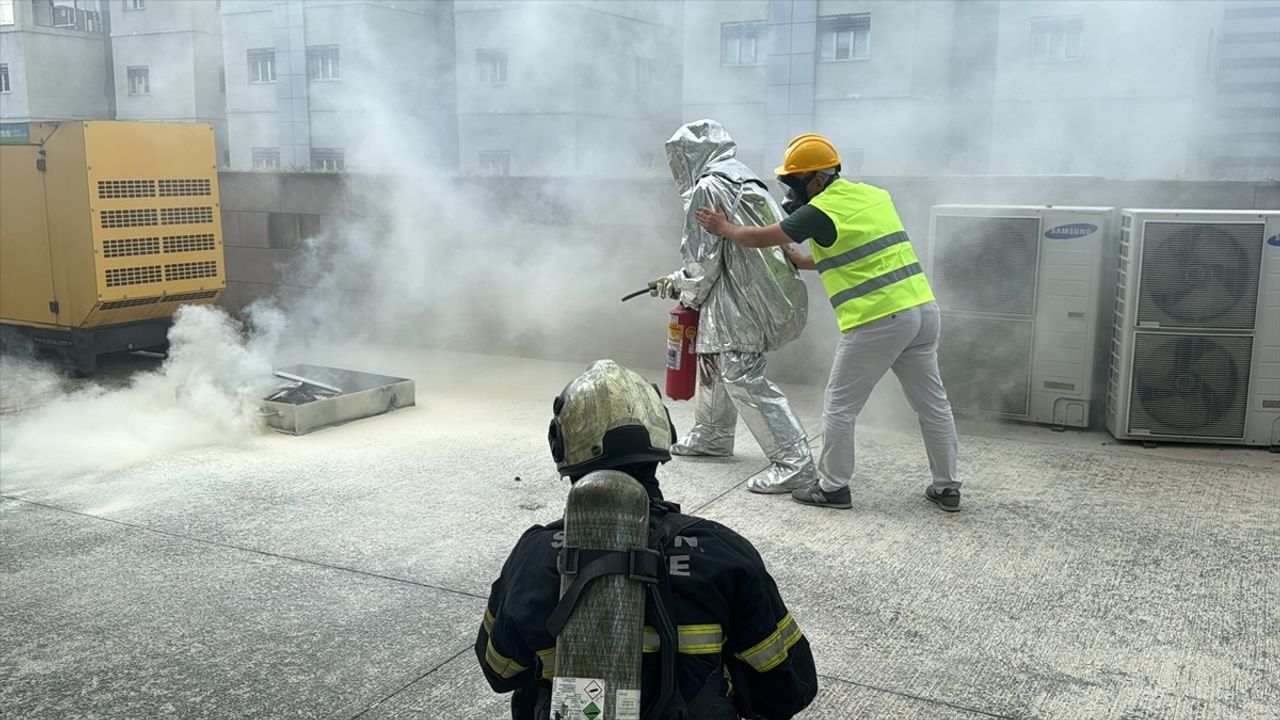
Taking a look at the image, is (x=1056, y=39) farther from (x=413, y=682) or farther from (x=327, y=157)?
(x=413, y=682)

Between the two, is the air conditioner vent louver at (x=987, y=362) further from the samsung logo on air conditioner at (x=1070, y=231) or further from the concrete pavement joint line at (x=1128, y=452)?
the samsung logo on air conditioner at (x=1070, y=231)

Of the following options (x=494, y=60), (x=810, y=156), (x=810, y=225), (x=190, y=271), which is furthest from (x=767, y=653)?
(x=494, y=60)

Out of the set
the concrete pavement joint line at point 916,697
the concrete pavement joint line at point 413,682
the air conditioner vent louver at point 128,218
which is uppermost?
the air conditioner vent louver at point 128,218

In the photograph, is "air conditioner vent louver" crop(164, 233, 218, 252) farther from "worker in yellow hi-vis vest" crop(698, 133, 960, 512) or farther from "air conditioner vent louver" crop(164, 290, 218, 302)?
"worker in yellow hi-vis vest" crop(698, 133, 960, 512)

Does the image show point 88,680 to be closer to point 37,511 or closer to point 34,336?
point 37,511

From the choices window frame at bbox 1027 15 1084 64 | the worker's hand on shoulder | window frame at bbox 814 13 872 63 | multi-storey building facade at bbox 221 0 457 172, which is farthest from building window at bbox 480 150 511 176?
the worker's hand on shoulder

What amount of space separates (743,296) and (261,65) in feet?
23.7

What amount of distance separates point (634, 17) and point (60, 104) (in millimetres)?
4856

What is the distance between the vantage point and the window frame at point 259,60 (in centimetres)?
972

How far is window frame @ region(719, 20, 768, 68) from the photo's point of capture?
830 centimetres

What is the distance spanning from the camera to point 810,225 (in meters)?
3.63

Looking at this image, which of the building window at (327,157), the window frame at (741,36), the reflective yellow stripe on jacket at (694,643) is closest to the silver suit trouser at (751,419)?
the reflective yellow stripe on jacket at (694,643)

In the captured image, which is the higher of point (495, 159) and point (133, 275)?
point (495, 159)

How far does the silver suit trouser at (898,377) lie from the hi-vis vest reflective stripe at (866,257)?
0.05 meters
